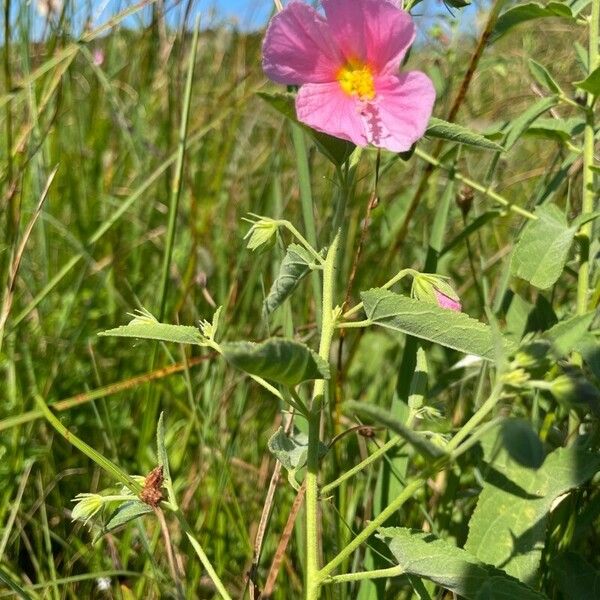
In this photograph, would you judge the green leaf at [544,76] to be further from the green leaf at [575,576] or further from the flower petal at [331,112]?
the green leaf at [575,576]

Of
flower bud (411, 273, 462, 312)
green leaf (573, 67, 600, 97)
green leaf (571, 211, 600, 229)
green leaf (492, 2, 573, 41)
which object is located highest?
green leaf (492, 2, 573, 41)

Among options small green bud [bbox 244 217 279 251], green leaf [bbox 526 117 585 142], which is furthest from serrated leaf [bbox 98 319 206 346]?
green leaf [bbox 526 117 585 142]

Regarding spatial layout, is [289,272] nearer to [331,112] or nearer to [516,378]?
[331,112]

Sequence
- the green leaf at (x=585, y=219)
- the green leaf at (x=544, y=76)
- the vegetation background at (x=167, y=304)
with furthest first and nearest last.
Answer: the vegetation background at (x=167, y=304), the green leaf at (x=544, y=76), the green leaf at (x=585, y=219)

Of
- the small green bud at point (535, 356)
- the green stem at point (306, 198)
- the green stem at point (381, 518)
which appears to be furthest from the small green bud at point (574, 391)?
the green stem at point (306, 198)

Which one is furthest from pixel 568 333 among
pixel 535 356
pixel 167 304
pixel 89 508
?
pixel 167 304

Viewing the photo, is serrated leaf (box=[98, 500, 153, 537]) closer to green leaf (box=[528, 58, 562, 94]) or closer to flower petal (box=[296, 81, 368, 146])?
flower petal (box=[296, 81, 368, 146])
